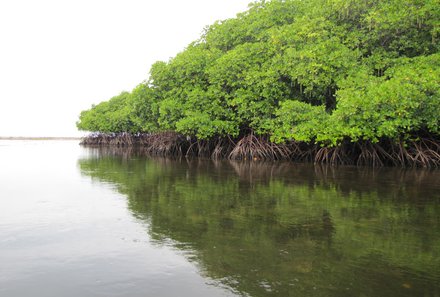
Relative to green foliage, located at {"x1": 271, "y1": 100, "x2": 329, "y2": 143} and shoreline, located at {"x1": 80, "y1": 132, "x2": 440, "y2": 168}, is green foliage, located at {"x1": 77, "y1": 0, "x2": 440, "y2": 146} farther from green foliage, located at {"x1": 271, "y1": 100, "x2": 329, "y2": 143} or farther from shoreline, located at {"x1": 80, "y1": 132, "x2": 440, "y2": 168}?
shoreline, located at {"x1": 80, "y1": 132, "x2": 440, "y2": 168}

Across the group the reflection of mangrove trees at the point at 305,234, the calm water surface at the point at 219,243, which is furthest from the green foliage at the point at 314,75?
the calm water surface at the point at 219,243

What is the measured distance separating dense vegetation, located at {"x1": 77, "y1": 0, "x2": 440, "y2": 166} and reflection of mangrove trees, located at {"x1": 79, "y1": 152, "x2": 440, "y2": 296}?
5140 mm

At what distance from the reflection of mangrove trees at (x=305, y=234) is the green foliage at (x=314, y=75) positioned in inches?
202

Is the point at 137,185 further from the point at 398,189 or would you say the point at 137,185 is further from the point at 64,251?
the point at 398,189

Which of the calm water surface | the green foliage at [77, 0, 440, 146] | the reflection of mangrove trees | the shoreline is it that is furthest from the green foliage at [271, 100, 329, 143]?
the calm water surface

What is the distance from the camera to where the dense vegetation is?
555 inches

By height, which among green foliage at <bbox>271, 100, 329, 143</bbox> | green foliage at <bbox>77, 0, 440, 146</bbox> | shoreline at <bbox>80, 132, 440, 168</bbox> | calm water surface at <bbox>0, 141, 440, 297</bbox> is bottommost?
calm water surface at <bbox>0, 141, 440, 297</bbox>

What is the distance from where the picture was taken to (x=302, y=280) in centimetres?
344

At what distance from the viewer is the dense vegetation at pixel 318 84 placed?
555 inches

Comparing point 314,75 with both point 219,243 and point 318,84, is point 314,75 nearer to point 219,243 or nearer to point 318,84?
point 318,84

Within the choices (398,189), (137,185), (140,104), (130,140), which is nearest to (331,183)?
(398,189)

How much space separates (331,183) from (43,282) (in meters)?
8.71

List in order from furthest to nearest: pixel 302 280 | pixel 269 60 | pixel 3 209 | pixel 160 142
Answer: pixel 160 142
pixel 269 60
pixel 3 209
pixel 302 280

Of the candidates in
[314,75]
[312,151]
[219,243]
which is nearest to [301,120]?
[314,75]
